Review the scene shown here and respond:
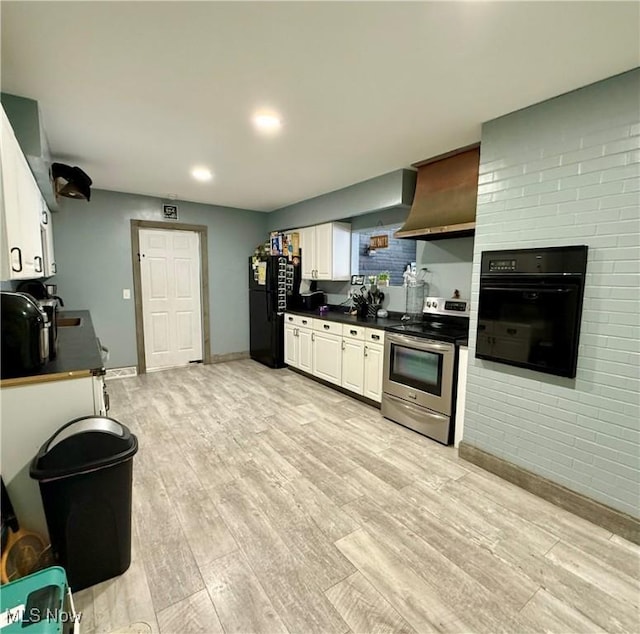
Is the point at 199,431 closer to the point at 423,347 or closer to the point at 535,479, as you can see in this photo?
the point at 423,347

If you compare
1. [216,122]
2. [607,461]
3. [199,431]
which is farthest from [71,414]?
[607,461]

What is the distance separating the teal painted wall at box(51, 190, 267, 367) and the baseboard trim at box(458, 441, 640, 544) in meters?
4.11

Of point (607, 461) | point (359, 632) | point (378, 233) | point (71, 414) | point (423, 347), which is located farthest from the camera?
point (378, 233)

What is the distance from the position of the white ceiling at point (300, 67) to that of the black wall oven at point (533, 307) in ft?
3.19

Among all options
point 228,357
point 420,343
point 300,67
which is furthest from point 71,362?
point 228,357

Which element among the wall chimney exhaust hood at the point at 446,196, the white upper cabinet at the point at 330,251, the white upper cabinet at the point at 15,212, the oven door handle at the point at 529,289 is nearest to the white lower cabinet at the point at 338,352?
the white upper cabinet at the point at 330,251

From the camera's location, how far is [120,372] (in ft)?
15.0

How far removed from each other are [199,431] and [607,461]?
9.73 feet

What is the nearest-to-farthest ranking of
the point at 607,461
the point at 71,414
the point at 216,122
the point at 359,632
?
the point at 359,632 → the point at 71,414 → the point at 607,461 → the point at 216,122

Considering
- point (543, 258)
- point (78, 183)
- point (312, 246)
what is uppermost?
point (78, 183)

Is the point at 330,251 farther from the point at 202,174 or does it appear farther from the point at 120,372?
the point at 120,372

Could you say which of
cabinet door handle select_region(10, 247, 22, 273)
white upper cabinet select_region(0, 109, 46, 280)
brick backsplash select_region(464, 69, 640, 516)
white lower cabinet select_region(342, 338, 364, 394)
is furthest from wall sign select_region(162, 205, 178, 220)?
brick backsplash select_region(464, 69, 640, 516)

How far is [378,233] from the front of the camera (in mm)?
4121

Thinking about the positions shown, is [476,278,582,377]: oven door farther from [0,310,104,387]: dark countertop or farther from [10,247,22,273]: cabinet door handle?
[10,247,22,273]: cabinet door handle
